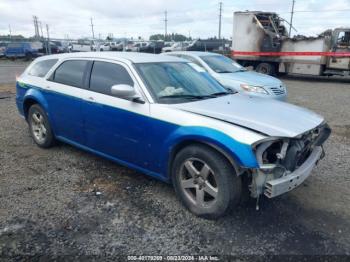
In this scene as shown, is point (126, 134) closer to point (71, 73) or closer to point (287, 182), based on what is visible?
point (71, 73)

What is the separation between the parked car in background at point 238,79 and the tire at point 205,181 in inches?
181

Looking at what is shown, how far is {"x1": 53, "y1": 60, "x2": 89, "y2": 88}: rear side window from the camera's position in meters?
4.54

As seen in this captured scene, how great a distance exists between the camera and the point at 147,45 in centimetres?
3616

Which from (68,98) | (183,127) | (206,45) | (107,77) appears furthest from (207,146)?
(206,45)

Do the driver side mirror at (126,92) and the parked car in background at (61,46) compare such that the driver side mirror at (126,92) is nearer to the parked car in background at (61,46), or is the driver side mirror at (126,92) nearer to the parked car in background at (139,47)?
the parked car in background at (139,47)

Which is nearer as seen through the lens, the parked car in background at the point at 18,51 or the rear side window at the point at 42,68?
the rear side window at the point at 42,68

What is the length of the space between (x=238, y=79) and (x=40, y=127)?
16.5 ft

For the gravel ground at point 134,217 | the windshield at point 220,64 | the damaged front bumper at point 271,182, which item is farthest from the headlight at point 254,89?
the damaged front bumper at point 271,182

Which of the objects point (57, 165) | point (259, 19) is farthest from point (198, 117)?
point (259, 19)

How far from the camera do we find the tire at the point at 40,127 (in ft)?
17.1

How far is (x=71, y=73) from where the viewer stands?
4719mm

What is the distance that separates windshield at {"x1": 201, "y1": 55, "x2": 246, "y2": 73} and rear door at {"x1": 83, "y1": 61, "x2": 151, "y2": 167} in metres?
5.04

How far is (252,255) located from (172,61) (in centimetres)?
276

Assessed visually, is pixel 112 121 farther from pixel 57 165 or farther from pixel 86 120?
pixel 57 165
